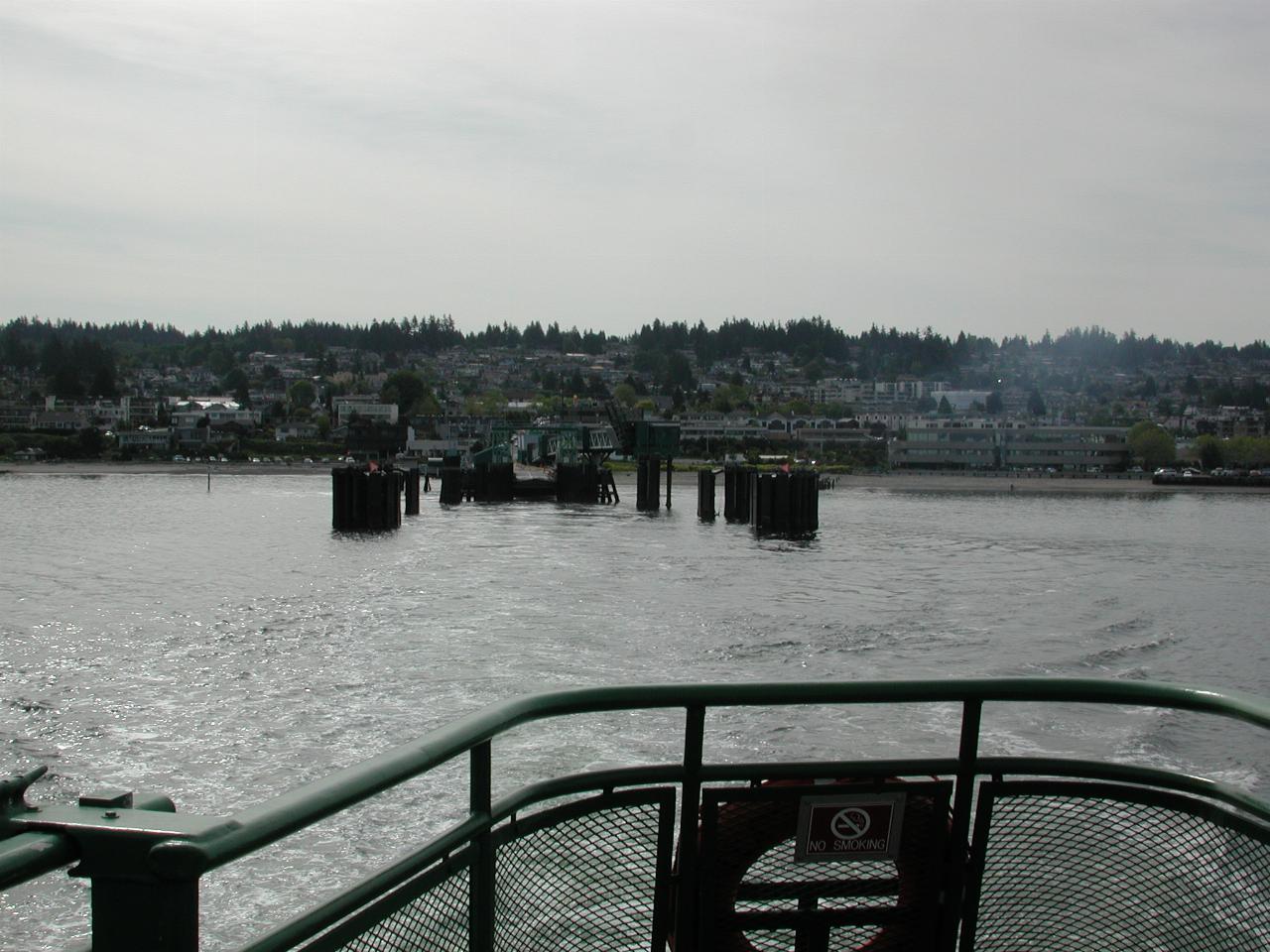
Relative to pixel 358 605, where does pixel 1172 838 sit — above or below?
above

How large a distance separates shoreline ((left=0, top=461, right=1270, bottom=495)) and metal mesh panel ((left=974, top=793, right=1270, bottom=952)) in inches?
4278

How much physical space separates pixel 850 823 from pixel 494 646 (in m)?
16.5

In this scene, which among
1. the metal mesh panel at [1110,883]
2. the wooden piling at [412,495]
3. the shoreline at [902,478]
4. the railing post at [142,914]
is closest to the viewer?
the railing post at [142,914]

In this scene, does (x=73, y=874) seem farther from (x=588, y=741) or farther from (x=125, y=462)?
(x=125, y=462)

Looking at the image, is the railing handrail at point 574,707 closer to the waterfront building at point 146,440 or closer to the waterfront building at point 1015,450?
the waterfront building at point 1015,450

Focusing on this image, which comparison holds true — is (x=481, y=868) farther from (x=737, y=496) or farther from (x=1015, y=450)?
(x=1015, y=450)

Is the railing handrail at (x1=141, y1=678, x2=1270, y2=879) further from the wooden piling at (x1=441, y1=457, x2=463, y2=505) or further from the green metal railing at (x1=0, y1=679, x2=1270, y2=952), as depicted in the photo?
the wooden piling at (x1=441, y1=457, x2=463, y2=505)

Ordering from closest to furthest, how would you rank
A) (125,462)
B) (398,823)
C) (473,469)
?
(398,823) < (473,469) < (125,462)

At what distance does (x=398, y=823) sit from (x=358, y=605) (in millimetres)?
14985

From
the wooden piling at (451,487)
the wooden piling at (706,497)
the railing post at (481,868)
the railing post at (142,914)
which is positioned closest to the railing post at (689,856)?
the railing post at (481,868)

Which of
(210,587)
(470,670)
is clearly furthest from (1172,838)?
(210,587)

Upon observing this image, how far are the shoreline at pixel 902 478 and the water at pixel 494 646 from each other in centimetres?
7500

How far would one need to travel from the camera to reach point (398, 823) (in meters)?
10.6

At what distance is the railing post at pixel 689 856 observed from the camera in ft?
12.0
